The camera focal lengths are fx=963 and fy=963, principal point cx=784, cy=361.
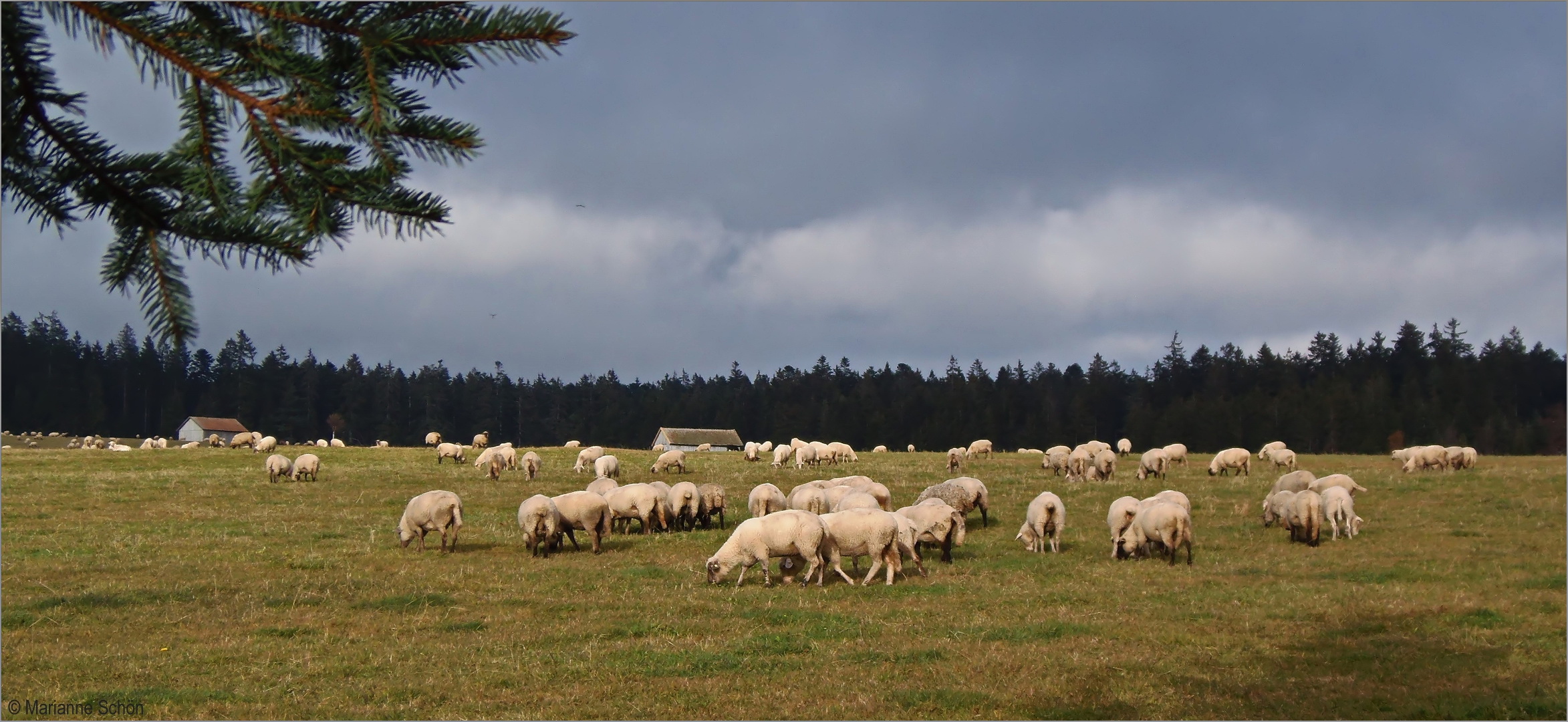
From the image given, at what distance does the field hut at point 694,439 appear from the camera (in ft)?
291

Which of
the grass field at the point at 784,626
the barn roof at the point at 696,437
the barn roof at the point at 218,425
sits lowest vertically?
the grass field at the point at 784,626

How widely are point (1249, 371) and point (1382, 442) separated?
81.8 feet

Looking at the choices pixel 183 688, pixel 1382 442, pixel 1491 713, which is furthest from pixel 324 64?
pixel 1382 442

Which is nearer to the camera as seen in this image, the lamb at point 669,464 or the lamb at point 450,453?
the lamb at point 669,464

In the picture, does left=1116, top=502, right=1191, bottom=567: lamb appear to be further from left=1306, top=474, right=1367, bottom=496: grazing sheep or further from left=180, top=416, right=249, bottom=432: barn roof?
left=180, top=416, right=249, bottom=432: barn roof

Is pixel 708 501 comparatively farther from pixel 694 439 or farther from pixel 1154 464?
pixel 694 439

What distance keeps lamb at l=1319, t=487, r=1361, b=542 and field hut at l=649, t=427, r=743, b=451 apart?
6674cm

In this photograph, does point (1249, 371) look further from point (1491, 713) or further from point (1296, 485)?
point (1491, 713)

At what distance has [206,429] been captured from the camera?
88.1 metres

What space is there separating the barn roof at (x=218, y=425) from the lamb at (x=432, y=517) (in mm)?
78721

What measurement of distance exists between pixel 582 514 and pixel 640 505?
256 cm

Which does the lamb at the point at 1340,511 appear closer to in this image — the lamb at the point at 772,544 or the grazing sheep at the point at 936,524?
the grazing sheep at the point at 936,524

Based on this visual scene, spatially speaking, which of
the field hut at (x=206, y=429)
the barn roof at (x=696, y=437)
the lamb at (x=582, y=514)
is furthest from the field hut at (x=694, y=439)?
the lamb at (x=582, y=514)

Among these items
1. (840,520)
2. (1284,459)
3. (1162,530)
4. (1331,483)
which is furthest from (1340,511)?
(1284,459)
